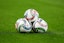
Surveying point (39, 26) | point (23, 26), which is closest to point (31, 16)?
point (39, 26)

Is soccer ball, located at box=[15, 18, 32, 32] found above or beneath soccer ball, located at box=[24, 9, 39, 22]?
beneath

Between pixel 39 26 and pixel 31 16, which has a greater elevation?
pixel 31 16

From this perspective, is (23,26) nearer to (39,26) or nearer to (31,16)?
(39,26)

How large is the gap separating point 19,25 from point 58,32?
1387 millimetres

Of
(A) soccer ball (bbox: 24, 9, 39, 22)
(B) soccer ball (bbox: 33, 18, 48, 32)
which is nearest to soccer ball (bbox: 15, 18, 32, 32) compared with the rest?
(B) soccer ball (bbox: 33, 18, 48, 32)

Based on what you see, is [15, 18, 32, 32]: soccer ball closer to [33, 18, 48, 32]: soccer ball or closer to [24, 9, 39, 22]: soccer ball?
[33, 18, 48, 32]: soccer ball

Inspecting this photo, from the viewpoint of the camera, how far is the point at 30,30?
8977 millimetres

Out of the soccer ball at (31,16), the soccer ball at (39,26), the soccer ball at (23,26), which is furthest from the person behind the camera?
the soccer ball at (31,16)

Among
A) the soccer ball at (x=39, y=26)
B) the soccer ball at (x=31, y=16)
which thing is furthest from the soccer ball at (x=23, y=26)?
the soccer ball at (x=31, y=16)

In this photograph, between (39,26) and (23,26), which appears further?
(39,26)

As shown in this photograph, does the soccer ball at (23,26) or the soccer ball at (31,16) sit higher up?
the soccer ball at (31,16)

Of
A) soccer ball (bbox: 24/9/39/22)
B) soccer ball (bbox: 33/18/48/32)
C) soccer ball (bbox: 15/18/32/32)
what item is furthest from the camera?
soccer ball (bbox: 24/9/39/22)

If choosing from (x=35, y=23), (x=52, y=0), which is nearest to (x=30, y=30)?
(x=35, y=23)

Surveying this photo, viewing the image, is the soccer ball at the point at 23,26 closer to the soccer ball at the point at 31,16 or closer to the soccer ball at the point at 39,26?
the soccer ball at the point at 39,26
